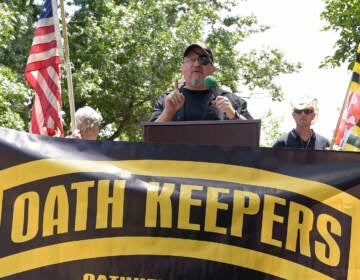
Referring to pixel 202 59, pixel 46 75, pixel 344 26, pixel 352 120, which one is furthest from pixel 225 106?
pixel 344 26

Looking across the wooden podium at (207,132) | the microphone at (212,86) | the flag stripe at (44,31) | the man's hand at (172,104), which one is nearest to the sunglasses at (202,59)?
the microphone at (212,86)

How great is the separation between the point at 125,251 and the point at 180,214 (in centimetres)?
31

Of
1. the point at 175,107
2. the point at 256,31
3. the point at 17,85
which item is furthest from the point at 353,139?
the point at 256,31

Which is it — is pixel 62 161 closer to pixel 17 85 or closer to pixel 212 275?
pixel 212 275

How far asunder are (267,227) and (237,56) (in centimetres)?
1879

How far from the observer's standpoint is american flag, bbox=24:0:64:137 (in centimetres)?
522

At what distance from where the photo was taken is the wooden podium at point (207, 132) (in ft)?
11.3

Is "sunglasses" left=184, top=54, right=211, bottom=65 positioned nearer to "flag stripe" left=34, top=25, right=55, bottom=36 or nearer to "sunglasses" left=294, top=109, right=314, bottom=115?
"sunglasses" left=294, top=109, right=314, bottom=115

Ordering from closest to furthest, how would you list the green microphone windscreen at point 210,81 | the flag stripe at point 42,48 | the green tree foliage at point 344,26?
the green microphone windscreen at point 210,81 → the flag stripe at point 42,48 → the green tree foliage at point 344,26

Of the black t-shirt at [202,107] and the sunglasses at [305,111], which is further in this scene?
the sunglasses at [305,111]

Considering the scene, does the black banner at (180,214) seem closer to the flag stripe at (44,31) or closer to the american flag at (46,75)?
the american flag at (46,75)

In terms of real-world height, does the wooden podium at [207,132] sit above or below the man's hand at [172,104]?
below

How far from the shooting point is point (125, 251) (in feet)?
10.2

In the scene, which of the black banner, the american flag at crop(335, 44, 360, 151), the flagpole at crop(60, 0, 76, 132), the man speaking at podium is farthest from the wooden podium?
the american flag at crop(335, 44, 360, 151)
